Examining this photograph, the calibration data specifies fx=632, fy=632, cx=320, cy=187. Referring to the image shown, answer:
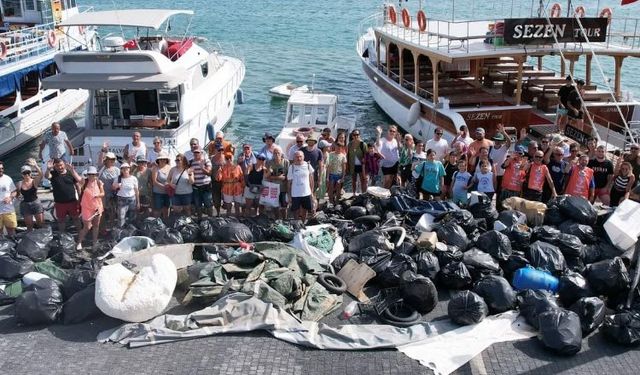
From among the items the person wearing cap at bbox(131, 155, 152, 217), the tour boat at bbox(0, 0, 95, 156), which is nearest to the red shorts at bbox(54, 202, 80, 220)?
the person wearing cap at bbox(131, 155, 152, 217)

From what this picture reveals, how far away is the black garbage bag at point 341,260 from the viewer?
8805 mm

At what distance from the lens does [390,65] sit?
2108 cm

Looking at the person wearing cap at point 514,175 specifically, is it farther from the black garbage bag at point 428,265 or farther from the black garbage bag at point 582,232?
the black garbage bag at point 428,265

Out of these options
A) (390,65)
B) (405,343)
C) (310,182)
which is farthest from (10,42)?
(405,343)

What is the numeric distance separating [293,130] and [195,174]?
5.91 metres

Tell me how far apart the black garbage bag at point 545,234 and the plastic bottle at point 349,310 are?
3.00m

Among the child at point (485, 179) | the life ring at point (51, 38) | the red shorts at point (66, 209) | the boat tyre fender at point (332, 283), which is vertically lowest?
the boat tyre fender at point (332, 283)

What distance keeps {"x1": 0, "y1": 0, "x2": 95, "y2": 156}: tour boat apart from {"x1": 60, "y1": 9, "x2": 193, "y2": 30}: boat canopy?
2.77ft

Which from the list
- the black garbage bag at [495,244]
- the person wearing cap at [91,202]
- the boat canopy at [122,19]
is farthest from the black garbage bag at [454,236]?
the boat canopy at [122,19]

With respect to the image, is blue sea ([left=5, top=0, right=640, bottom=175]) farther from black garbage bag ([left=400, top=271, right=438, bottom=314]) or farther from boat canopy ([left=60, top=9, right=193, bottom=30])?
black garbage bag ([left=400, top=271, right=438, bottom=314])

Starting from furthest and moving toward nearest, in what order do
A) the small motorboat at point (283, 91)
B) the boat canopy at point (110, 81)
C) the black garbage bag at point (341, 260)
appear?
the small motorboat at point (283, 91)
the boat canopy at point (110, 81)
the black garbage bag at point (341, 260)

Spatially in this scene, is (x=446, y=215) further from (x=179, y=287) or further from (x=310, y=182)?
(x=179, y=287)

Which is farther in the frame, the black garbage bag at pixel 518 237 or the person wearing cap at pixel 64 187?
the person wearing cap at pixel 64 187

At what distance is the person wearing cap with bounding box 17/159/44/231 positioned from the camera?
31.9 ft
